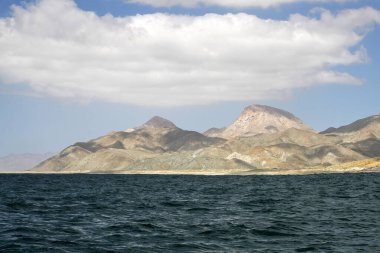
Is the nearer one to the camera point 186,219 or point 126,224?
point 126,224

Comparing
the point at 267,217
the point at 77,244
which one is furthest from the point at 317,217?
the point at 77,244

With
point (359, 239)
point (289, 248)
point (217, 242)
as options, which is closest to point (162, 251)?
point (217, 242)

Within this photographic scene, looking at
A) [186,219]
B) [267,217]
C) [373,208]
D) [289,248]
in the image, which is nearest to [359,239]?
[289,248]

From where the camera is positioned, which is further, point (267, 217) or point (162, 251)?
point (267, 217)

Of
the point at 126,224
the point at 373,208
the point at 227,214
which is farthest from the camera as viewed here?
the point at 373,208

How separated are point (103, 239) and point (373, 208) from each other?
3386 cm

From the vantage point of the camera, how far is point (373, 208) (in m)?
54.1

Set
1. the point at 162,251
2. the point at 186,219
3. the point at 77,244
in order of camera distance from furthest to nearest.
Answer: the point at 186,219
the point at 77,244
the point at 162,251

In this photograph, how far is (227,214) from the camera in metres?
49.2

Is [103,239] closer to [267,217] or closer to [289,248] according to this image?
[289,248]

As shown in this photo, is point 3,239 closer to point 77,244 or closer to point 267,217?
point 77,244

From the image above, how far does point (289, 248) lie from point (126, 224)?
1600 cm

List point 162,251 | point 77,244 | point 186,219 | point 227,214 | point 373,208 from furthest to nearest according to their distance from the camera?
point 373,208, point 227,214, point 186,219, point 77,244, point 162,251

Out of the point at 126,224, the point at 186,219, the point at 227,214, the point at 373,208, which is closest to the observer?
the point at 126,224
